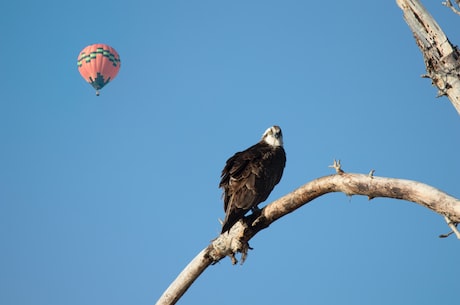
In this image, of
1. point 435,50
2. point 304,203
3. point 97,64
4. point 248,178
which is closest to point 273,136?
point 248,178

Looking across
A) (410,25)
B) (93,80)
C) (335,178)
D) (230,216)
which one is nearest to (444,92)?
(410,25)

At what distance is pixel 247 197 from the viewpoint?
10.0 m

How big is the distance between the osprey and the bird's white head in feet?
1.70

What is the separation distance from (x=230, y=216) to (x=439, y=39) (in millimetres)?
3676

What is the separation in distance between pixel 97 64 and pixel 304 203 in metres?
42.3

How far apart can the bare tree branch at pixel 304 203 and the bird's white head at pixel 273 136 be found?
2881 mm

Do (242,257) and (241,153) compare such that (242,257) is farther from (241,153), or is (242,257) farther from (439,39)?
(439,39)

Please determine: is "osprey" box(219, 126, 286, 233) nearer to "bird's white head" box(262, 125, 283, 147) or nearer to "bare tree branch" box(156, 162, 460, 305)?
"bare tree branch" box(156, 162, 460, 305)

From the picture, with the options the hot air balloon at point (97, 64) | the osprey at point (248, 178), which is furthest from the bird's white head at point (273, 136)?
the hot air balloon at point (97, 64)

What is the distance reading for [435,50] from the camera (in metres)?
9.72

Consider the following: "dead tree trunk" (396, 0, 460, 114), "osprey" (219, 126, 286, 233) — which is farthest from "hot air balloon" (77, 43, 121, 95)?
"dead tree trunk" (396, 0, 460, 114)

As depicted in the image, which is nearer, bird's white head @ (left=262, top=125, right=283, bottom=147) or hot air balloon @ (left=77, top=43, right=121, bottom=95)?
bird's white head @ (left=262, top=125, right=283, bottom=147)

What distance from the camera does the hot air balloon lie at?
160 ft

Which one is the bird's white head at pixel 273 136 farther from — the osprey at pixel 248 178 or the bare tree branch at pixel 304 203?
the bare tree branch at pixel 304 203
